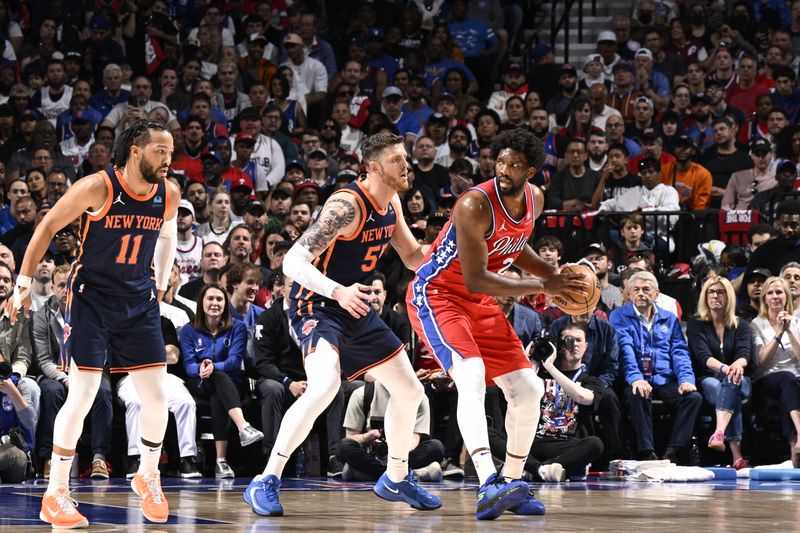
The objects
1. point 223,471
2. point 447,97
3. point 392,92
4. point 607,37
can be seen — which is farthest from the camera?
point 607,37

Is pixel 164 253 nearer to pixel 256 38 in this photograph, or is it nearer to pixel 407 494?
pixel 407 494

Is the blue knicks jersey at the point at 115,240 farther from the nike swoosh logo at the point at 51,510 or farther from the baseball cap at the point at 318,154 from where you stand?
the baseball cap at the point at 318,154

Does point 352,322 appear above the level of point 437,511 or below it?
above

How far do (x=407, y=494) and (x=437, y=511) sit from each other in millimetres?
219

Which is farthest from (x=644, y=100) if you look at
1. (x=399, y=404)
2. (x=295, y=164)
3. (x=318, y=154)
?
(x=399, y=404)

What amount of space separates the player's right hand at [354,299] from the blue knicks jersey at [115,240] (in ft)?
3.33

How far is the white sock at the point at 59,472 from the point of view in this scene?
19.4 ft

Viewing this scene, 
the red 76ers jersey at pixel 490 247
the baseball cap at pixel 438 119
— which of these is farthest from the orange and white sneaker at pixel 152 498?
the baseball cap at pixel 438 119

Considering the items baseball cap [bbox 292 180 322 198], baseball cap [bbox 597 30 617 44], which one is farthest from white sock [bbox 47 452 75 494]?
baseball cap [bbox 597 30 617 44]

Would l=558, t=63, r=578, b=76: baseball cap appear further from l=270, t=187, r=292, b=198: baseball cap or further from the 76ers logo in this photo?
the 76ers logo

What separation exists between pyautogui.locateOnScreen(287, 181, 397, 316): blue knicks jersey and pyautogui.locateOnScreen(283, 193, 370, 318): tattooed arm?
54 millimetres

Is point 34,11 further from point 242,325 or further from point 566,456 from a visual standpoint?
point 566,456

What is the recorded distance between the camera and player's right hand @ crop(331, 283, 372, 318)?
19.9 ft

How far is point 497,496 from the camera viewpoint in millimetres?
6000
